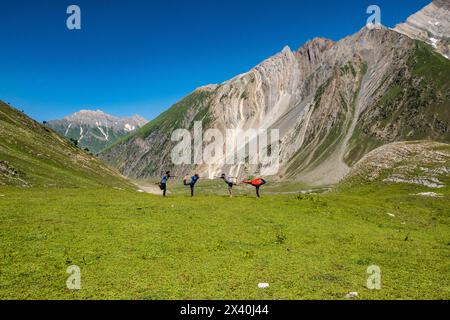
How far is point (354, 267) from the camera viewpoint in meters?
22.4

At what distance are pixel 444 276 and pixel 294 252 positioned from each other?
8706 millimetres

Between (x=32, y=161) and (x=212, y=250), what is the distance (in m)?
74.4

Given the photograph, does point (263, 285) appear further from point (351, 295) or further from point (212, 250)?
point (212, 250)

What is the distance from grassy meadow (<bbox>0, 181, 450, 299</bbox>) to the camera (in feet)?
60.2

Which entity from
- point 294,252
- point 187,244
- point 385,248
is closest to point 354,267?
point 294,252

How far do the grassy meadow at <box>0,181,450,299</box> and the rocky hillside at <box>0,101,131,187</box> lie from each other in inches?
1304

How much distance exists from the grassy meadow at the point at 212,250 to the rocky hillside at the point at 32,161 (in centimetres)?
3312

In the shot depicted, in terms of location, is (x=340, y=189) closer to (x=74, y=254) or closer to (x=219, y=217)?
(x=219, y=217)

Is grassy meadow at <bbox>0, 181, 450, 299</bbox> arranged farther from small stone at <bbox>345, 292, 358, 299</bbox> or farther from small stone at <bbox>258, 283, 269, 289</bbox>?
small stone at <bbox>258, 283, 269, 289</bbox>

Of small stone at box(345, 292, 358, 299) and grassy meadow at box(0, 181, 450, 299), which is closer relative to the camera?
small stone at box(345, 292, 358, 299)
